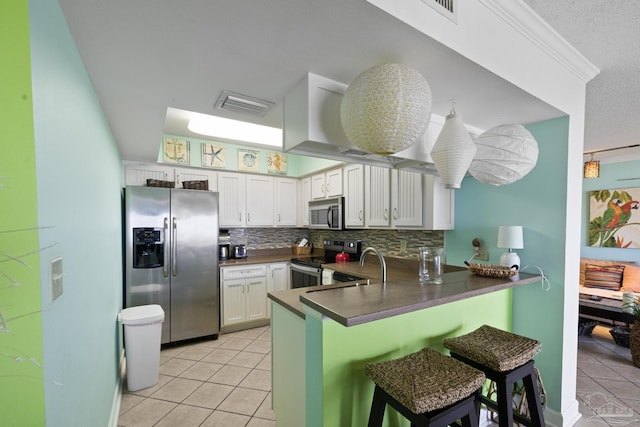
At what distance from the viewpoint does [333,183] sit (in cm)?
385

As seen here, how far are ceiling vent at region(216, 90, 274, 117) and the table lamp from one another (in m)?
1.85

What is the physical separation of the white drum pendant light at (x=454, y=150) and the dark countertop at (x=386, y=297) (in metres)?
0.58

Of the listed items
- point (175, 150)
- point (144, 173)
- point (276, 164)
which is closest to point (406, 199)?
point (276, 164)

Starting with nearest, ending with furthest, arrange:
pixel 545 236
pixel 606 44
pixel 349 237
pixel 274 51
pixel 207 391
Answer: pixel 274 51, pixel 606 44, pixel 545 236, pixel 207 391, pixel 349 237

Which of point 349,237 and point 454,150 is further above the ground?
point 454,150

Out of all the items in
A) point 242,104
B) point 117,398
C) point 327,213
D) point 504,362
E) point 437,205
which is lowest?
point 117,398

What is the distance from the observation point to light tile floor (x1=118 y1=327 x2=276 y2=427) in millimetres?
2023

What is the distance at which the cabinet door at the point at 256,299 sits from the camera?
3.71m

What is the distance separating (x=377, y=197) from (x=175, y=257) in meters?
2.38

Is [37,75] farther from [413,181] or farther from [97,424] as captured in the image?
[413,181]

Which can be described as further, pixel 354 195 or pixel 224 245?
pixel 224 245

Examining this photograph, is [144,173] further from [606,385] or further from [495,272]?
[606,385]

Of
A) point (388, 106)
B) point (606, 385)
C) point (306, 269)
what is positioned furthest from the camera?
point (306, 269)

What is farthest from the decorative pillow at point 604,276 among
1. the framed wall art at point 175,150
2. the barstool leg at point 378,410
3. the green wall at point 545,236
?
the framed wall art at point 175,150
